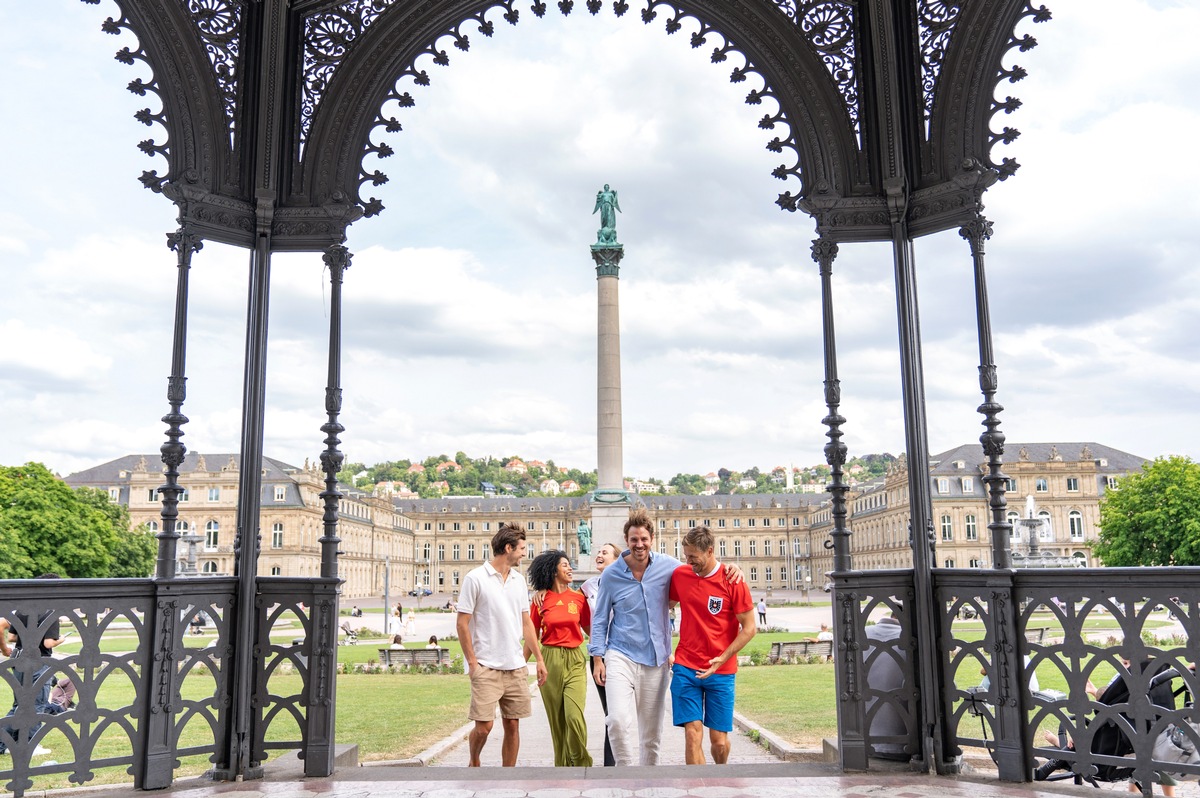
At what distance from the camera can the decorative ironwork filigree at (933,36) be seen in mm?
6102

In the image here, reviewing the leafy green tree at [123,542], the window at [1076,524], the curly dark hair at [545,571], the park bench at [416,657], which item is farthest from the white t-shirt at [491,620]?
the window at [1076,524]

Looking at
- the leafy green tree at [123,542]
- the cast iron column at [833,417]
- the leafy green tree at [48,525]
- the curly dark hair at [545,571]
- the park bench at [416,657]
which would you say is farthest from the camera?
the leafy green tree at [123,542]

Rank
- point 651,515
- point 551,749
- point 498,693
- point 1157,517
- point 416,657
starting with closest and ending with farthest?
point 498,693 < point 551,749 < point 416,657 < point 1157,517 < point 651,515

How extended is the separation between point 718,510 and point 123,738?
4495 inches

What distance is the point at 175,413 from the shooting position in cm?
577

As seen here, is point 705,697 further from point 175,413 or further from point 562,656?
point 175,413

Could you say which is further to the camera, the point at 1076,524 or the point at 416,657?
the point at 1076,524

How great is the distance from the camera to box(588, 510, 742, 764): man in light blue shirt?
19.0 ft

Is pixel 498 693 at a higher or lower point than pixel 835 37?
lower

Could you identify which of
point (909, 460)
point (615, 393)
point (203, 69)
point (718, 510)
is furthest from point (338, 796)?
point (718, 510)

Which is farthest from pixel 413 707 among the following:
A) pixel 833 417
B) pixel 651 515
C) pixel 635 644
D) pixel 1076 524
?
pixel 651 515

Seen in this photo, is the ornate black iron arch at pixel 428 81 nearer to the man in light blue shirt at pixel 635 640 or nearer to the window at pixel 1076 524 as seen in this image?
the man in light blue shirt at pixel 635 640

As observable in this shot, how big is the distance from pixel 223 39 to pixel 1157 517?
48.0 m

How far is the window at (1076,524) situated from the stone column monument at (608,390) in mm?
47957
